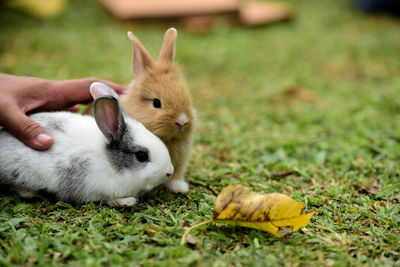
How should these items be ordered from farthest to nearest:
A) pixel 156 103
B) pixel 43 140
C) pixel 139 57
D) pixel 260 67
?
pixel 260 67, pixel 139 57, pixel 156 103, pixel 43 140

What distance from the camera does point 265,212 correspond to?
244 cm

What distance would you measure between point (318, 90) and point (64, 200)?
400 centimetres

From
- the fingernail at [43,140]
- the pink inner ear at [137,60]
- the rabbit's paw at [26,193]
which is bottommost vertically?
the rabbit's paw at [26,193]

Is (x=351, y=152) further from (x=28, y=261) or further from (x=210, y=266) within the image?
(x=28, y=261)

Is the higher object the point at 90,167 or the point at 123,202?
the point at 90,167

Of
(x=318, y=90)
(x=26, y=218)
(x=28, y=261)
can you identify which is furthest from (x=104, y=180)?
(x=318, y=90)

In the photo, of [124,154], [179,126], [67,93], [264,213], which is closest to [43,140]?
[124,154]

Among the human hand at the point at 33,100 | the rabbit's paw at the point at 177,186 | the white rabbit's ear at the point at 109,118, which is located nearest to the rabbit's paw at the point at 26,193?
the human hand at the point at 33,100

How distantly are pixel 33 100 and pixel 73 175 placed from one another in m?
0.83

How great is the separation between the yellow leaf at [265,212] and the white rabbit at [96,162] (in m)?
0.57

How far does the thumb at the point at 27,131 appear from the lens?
2.71 m

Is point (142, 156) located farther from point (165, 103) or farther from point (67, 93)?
point (67, 93)

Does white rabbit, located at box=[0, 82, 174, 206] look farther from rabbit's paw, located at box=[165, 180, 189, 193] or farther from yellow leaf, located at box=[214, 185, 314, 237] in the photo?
yellow leaf, located at box=[214, 185, 314, 237]

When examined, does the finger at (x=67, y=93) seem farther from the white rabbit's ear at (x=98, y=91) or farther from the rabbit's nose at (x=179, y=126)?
the rabbit's nose at (x=179, y=126)
